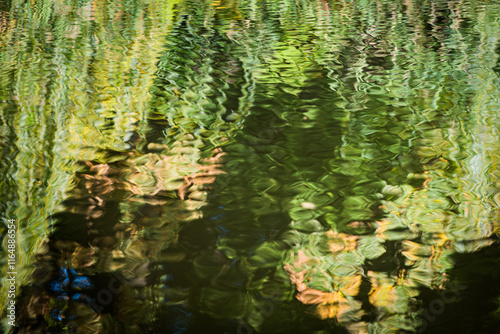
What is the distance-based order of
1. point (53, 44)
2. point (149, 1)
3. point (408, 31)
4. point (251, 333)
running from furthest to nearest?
1. point (149, 1)
2. point (408, 31)
3. point (53, 44)
4. point (251, 333)

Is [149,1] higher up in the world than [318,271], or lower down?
higher up

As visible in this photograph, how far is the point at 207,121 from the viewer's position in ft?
5.11

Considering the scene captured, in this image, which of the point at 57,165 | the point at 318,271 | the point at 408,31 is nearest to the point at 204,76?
the point at 57,165

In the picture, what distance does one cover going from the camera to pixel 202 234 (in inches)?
38.4

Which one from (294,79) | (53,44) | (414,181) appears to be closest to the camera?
(414,181)

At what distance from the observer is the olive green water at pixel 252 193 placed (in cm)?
79

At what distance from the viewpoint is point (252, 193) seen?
1116 millimetres

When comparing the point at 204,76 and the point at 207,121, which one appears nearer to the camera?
the point at 207,121

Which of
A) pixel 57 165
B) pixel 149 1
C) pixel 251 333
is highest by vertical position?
pixel 149 1

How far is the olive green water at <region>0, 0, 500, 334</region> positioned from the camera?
0.79 m

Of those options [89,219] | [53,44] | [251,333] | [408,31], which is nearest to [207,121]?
[89,219]

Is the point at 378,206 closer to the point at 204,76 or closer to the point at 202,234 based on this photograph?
the point at 202,234

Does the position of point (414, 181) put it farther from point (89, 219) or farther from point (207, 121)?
point (89, 219)

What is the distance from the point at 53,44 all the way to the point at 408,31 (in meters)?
2.77
